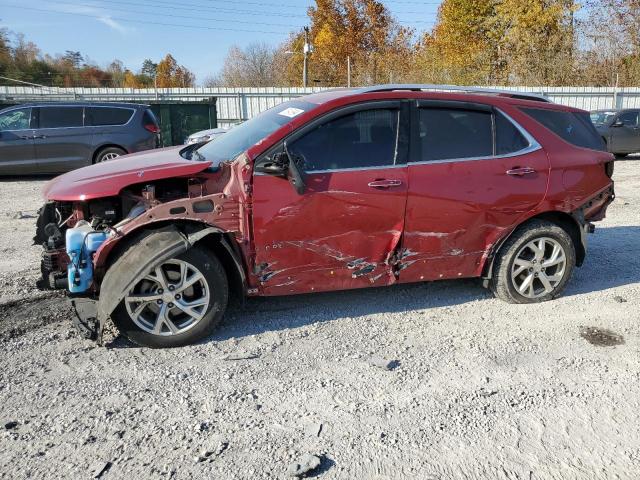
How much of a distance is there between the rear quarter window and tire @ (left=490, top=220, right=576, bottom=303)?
0.80 m

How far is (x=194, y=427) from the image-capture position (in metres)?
2.90

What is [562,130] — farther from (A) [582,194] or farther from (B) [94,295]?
(B) [94,295]

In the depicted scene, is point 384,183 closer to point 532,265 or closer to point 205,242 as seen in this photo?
point 205,242

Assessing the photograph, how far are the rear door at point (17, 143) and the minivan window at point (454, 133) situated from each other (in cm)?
1035

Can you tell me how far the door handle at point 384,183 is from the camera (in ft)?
13.1

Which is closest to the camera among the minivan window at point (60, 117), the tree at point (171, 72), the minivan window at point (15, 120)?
the minivan window at point (15, 120)

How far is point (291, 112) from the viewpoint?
4309 millimetres

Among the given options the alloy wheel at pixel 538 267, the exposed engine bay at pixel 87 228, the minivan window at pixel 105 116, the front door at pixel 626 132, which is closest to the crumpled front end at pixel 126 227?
the exposed engine bay at pixel 87 228

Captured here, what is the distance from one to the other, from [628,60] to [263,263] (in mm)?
34375

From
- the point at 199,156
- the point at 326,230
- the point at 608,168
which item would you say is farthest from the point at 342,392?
the point at 608,168

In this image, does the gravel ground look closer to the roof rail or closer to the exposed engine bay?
the exposed engine bay

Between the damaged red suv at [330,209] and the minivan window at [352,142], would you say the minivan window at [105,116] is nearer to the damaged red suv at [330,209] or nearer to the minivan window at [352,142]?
the damaged red suv at [330,209]

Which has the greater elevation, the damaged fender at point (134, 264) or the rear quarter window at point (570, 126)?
the rear quarter window at point (570, 126)

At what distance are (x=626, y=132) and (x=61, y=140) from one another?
15534mm
